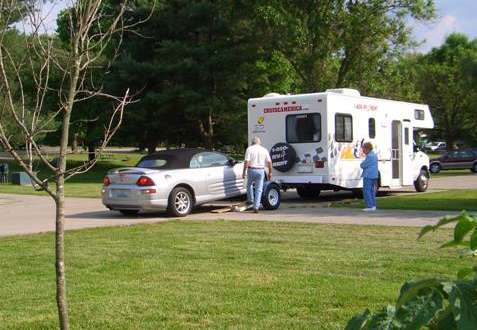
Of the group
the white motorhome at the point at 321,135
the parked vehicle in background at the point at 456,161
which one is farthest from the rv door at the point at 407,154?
the parked vehicle in background at the point at 456,161

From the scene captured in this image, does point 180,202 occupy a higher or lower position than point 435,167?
lower

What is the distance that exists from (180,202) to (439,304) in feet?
45.3

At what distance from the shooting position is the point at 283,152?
61.5 ft

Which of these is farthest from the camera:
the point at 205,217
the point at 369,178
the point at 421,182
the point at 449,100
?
the point at 449,100

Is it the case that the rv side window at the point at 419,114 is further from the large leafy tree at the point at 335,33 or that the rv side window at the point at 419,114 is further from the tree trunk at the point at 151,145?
the tree trunk at the point at 151,145

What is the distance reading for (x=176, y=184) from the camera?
1565cm

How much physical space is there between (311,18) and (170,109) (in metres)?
8.96

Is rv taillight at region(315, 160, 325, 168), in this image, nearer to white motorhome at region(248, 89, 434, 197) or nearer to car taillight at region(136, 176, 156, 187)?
white motorhome at region(248, 89, 434, 197)

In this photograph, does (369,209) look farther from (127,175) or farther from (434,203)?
(127,175)

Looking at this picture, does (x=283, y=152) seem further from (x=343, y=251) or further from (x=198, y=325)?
(x=198, y=325)

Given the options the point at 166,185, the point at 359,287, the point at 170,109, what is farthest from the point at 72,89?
the point at 170,109

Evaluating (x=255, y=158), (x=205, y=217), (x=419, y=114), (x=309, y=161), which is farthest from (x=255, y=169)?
(x=419, y=114)

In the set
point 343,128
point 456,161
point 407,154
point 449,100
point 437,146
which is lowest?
point 456,161

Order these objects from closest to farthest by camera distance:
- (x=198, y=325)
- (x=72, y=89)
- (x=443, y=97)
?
(x=72, y=89) → (x=198, y=325) → (x=443, y=97)
